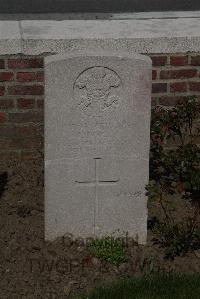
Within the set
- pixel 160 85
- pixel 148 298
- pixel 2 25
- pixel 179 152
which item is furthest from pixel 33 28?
pixel 148 298

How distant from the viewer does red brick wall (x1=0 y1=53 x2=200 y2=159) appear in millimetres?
5734

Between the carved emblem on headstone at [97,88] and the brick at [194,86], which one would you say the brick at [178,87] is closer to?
the brick at [194,86]

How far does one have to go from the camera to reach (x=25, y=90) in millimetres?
5805

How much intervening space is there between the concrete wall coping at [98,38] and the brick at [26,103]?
385mm

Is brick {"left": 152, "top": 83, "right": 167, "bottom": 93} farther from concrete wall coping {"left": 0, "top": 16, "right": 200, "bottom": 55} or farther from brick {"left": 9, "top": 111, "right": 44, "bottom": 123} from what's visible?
brick {"left": 9, "top": 111, "right": 44, "bottom": 123}

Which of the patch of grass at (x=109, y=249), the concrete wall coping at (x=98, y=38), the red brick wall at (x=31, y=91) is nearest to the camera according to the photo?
the patch of grass at (x=109, y=249)

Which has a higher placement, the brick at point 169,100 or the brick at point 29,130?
the brick at point 169,100

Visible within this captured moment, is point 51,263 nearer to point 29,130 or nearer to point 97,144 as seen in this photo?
point 97,144

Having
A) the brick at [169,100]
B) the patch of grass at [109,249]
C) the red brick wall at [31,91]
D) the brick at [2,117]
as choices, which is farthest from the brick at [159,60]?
the patch of grass at [109,249]

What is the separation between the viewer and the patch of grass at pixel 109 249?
187 inches

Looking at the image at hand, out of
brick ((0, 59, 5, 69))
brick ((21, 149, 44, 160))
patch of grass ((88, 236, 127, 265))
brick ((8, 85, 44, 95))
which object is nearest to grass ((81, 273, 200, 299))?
patch of grass ((88, 236, 127, 265))

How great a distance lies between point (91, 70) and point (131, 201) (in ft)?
2.91

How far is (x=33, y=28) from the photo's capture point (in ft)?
19.3

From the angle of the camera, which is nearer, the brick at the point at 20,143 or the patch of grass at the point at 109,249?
the patch of grass at the point at 109,249
